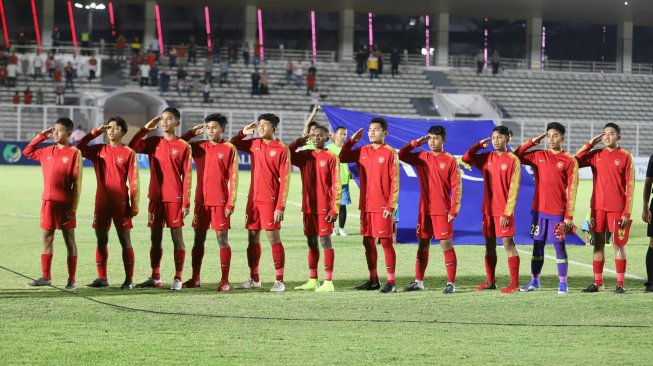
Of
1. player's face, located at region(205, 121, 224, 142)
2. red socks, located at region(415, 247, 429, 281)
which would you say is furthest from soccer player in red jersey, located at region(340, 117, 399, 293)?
player's face, located at region(205, 121, 224, 142)

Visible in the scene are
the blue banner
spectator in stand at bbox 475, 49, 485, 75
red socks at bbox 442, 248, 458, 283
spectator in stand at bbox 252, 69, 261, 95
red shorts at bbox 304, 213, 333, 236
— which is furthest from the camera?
spectator in stand at bbox 475, 49, 485, 75

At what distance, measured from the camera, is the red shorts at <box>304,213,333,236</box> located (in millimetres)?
11633

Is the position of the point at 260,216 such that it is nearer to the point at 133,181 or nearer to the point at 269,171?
the point at 269,171

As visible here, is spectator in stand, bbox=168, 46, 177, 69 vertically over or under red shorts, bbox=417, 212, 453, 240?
over

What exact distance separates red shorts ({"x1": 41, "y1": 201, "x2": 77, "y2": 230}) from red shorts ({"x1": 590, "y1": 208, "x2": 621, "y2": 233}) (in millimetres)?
5309

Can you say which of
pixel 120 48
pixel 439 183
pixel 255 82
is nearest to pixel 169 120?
pixel 439 183

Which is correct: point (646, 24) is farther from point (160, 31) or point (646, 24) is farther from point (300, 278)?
point (300, 278)

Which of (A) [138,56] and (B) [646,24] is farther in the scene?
(B) [646,24]

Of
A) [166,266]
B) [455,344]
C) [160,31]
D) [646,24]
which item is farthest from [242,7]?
[455,344]

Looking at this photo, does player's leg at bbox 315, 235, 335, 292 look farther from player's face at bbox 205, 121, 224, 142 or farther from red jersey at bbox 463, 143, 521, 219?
red jersey at bbox 463, 143, 521, 219

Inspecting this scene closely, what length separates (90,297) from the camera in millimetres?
10859

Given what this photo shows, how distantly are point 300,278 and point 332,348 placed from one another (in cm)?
452

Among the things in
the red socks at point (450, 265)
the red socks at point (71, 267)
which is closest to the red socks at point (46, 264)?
the red socks at point (71, 267)

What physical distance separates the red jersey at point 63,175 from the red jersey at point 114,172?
5.7 inches
